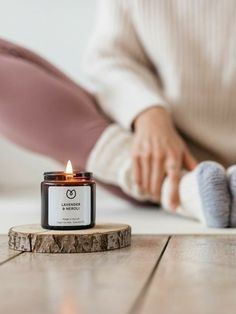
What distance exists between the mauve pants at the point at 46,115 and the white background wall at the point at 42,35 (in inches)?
33.3

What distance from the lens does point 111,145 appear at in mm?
1289

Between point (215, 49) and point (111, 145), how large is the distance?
0.33 meters

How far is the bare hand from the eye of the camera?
1236 millimetres

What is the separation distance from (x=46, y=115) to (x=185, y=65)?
1.12 feet

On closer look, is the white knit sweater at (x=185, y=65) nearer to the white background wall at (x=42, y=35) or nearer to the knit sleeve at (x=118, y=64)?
the knit sleeve at (x=118, y=64)

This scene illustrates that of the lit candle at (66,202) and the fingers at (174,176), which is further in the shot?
the fingers at (174,176)

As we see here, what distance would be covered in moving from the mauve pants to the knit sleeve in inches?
3.3

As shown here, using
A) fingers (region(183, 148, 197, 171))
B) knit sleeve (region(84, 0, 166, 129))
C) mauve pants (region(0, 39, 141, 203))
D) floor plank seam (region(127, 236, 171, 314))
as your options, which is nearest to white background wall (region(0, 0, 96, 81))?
knit sleeve (region(84, 0, 166, 129))

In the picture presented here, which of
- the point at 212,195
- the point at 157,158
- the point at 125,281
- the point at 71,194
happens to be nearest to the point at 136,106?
the point at 157,158

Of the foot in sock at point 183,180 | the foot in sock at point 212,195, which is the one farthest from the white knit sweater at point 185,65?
the foot in sock at point 212,195

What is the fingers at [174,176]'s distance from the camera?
48.0 inches

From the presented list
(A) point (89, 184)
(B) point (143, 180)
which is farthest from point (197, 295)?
(B) point (143, 180)

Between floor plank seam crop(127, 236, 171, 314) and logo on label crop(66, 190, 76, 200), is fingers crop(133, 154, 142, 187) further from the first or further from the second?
floor plank seam crop(127, 236, 171, 314)

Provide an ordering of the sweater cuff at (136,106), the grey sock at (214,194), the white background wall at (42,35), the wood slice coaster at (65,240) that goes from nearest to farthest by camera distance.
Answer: the wood slice coaster at (65,240) < the grey sock at (214,194) < the sweater cuff at (136,106) < the white background wall at (42,35)
